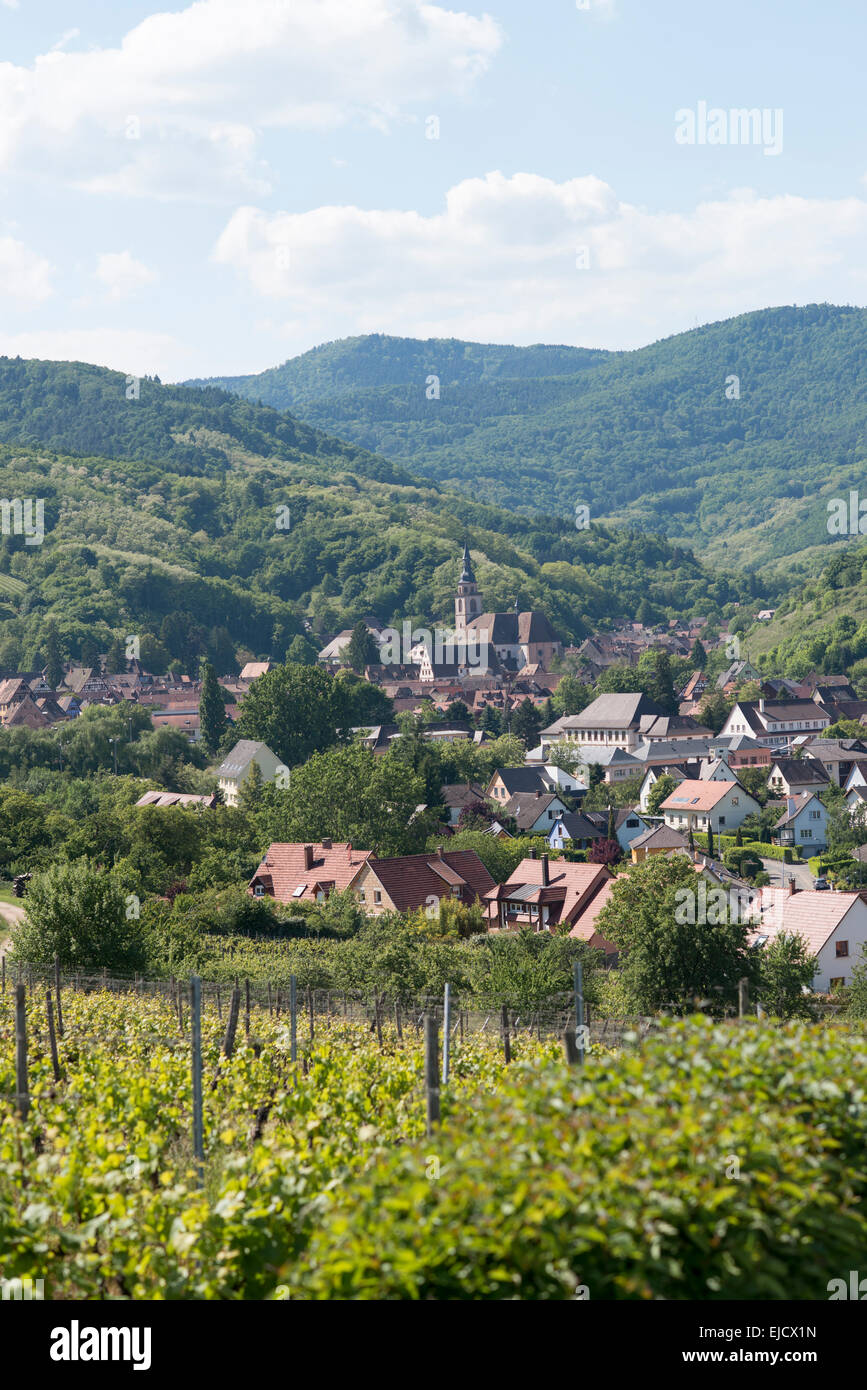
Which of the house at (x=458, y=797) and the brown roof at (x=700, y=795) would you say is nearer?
the house at (x=458, y=797)

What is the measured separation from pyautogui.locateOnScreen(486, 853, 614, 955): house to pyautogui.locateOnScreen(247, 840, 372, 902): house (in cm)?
541

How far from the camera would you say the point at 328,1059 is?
42.9 feet

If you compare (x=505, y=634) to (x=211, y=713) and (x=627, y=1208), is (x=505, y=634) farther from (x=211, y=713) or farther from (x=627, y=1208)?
(x=627, y=1208)

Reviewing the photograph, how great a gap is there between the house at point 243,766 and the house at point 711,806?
2311 cm

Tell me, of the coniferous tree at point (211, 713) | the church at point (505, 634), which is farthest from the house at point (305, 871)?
the church at point (505, 634)

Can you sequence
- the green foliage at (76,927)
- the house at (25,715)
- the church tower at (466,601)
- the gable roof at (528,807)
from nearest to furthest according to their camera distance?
the green foliage at (76,927), the gable roof at (528,807), the house at (25,715), the church tower at (466,601)

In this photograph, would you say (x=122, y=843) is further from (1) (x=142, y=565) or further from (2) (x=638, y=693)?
(1) (x=142, y=565)

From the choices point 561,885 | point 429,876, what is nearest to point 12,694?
point 429,876

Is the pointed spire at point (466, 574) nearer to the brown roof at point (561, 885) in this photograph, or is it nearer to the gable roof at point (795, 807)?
the gable roof at point (795, 807)

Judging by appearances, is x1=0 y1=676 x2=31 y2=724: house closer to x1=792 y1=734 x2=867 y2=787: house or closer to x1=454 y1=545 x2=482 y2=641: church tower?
x1=454 y1=545 x2=482 y2=641: church tower

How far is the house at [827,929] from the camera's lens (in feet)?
127

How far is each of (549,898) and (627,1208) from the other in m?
40.9

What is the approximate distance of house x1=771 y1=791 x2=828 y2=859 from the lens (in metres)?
69.4

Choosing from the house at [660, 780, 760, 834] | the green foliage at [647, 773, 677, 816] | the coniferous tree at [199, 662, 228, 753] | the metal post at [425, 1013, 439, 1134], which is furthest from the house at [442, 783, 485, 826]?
the metal post at [425, 1013, 439, 1134]
